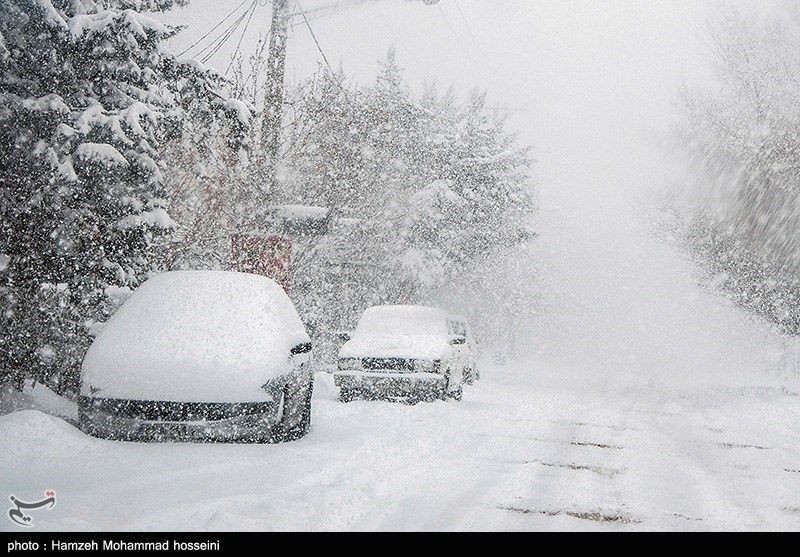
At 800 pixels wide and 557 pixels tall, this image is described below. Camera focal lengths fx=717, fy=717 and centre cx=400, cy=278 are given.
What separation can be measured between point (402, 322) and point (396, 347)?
5.82 ft

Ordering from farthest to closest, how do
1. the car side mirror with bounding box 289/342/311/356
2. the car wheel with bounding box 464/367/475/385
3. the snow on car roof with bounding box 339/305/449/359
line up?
1. the car wheel with bounding box 464/367/475/385
2. the snow on car roof with bounding box 339/305/449/359
3. the car side mirror with bounding box 289/342/311/356

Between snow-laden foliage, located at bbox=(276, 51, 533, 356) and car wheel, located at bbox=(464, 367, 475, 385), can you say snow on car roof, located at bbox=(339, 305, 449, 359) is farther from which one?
snow-laden foliage, located at bbox=(276, 51, 533, 356)

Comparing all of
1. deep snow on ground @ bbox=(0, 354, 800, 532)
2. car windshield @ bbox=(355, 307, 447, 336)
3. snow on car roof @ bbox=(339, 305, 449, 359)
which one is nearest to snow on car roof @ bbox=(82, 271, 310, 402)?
deep snow on ground @ bbox=(0, 354, 800, 532)

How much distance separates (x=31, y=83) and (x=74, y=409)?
11.9 feet

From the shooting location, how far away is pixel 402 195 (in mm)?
24938

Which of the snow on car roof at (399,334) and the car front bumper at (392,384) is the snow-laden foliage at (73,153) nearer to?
→ the car front bumper at (392,384)

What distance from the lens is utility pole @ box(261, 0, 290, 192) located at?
13250 mm

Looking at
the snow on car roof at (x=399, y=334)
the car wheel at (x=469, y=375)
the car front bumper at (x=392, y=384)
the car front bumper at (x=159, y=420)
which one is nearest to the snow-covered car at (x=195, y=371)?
the car front bumper at (x=159, y=420)

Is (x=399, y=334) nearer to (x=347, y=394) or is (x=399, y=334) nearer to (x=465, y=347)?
(x=347, y=394)

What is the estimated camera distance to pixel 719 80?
19.3 meters

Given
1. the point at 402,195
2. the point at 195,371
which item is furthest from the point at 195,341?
the point at 402,195

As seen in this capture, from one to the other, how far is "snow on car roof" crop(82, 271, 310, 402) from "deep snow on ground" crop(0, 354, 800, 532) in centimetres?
53

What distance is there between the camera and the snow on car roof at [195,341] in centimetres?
607
